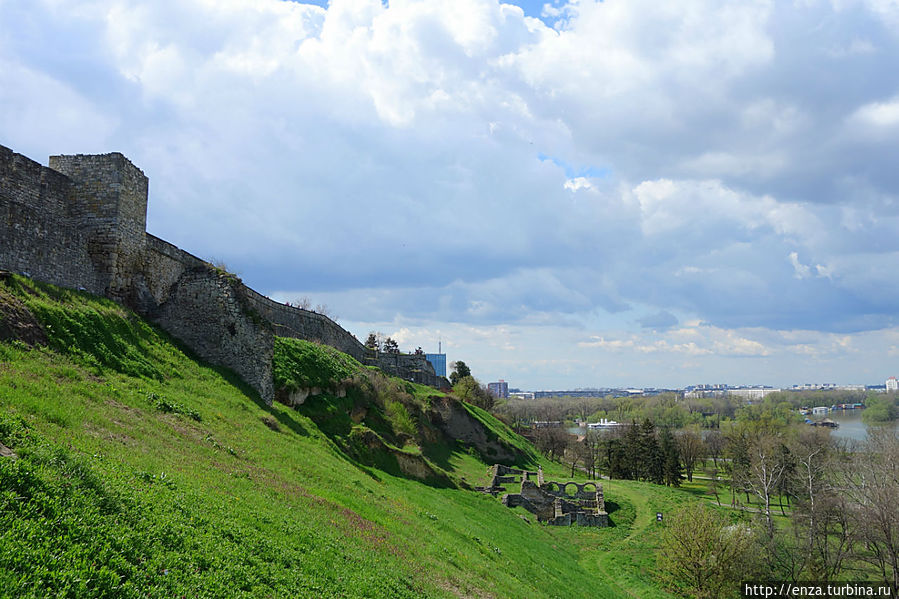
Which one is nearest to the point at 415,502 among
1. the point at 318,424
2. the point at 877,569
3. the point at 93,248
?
the point at 318,424

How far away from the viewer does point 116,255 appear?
16.5 metres

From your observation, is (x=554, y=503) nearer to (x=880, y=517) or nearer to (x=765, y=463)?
(x=880, y=517)

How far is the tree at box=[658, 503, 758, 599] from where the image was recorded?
25922 mm

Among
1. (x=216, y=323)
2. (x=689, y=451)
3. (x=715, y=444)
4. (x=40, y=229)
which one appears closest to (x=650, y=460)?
(x=689, y=451)

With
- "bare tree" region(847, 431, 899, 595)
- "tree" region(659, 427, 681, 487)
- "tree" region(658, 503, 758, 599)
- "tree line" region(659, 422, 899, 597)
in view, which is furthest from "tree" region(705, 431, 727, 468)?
"tree" region(658, 503, 758, 599)

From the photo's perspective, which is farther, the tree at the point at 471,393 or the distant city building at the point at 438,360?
the distant city building at the point at 438,360

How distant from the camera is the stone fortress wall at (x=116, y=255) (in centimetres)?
1418

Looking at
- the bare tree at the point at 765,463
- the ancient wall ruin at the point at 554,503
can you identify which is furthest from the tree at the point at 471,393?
the bare tree at the point at 765,463

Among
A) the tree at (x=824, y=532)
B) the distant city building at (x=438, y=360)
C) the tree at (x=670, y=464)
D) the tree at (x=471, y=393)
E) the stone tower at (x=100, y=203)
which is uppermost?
the stone tower at (x=100, y=203)

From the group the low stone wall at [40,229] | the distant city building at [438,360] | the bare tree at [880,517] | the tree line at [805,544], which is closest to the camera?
the low stone wall at [40,229]

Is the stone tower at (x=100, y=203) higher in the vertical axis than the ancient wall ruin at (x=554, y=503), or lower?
higher

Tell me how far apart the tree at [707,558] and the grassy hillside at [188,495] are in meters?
6.98

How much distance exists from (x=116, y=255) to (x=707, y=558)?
2948 cm

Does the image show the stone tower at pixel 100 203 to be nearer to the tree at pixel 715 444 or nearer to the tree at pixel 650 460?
the tree at pixel 650 460
